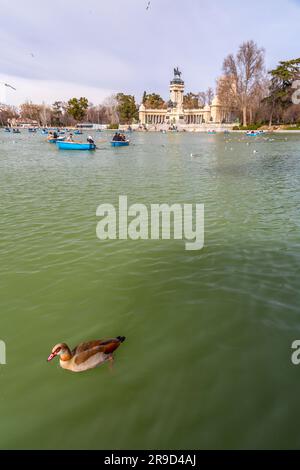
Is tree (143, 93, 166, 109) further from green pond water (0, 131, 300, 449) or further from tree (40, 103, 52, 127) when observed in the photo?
green pond water (0, 131, 300, 449)

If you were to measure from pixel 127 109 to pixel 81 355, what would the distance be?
485ft

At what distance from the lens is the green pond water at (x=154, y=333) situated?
10.9ft

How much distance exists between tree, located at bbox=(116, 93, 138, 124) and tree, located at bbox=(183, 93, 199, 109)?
979 inches

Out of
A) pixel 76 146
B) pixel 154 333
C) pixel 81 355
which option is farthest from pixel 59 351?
pixel 76 146

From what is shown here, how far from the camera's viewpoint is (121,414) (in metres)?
3.44

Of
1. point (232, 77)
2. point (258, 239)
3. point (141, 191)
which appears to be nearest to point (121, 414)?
point (258, 239)

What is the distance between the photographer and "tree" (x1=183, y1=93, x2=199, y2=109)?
146 meters

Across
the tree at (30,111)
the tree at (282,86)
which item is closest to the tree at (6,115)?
the tree at (30,111)

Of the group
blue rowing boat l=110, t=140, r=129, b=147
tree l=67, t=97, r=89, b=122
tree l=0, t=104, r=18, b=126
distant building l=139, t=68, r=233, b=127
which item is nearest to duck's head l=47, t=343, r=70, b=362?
blue rowing boat l=110, t=140, r=129, b=147

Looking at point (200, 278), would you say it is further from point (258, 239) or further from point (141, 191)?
point (141, 191)

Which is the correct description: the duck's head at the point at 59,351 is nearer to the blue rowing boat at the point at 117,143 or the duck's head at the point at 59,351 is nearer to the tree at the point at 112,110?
the blue rowing boat at the point at 117,143

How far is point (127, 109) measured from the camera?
13925cm
